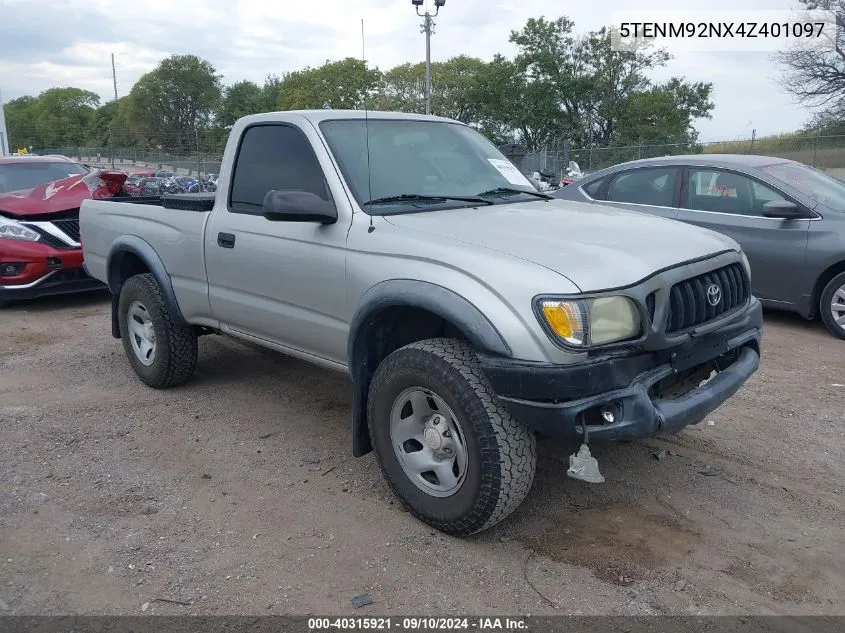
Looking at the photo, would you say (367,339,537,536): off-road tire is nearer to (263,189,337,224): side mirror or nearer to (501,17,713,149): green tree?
(263,189,337,224): side mirror

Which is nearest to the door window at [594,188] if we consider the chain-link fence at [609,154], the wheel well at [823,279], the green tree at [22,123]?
the wheel well at [823,279]

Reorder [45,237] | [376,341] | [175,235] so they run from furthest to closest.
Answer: [45,237] < [175,235] < [376,341]

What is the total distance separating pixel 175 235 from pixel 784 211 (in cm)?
515

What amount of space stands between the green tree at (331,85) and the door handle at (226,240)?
52130mm

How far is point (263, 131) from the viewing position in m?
4.45

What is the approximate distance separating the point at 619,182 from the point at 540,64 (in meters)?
40.3

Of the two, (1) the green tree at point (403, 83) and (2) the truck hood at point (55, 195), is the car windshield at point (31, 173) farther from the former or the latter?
(1) the green tree at point (403, 83)

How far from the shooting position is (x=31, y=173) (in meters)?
9.62

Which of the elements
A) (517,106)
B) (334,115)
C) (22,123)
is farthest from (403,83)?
(22,123)

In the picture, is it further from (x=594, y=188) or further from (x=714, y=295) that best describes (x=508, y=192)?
(x=594, y=188)

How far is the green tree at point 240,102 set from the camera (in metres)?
57.6

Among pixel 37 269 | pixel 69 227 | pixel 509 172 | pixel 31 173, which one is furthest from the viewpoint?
pixel 31 173

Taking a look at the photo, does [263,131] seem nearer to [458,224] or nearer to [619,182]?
[458,224]

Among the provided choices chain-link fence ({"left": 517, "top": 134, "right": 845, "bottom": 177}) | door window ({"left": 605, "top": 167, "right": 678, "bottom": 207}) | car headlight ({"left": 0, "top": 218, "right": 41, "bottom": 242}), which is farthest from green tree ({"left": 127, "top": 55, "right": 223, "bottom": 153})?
door window ({"left": 605, "top": 167, "right": 678, "bottom": 207})
